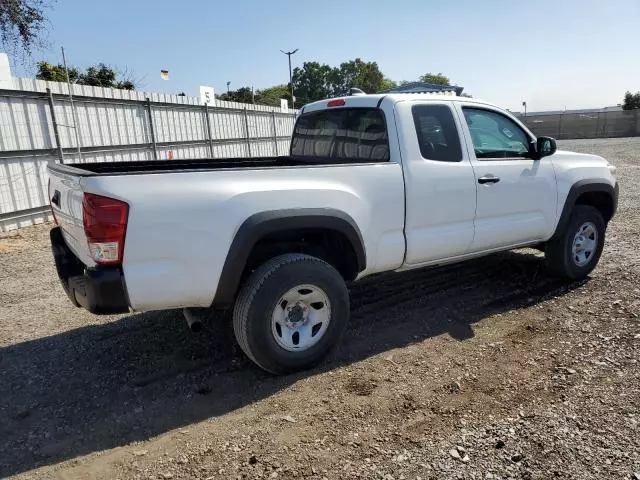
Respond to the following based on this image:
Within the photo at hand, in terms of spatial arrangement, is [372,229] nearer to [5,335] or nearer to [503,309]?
[503,309]

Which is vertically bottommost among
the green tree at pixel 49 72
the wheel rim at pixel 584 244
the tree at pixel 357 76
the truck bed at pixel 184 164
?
the wheel rim at pixel 584 244

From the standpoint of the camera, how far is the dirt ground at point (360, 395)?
263cm

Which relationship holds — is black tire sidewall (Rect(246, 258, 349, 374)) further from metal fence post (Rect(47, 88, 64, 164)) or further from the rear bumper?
metal fence post (Rect(47, 88, 64, 164))

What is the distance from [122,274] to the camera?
286 cm

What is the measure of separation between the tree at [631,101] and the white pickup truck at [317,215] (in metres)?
50.9

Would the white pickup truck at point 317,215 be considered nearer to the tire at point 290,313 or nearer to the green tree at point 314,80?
the tire at point 290,313

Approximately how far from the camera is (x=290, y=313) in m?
3.48

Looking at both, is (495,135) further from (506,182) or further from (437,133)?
(437,133)

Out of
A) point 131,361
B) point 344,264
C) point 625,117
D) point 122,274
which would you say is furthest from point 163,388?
point 625,117

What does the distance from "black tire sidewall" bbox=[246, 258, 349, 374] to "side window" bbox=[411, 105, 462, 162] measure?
4.50 ft

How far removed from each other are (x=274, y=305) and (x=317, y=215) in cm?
68

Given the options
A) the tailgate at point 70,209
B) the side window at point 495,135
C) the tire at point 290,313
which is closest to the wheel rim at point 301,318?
the tire at point 290,313

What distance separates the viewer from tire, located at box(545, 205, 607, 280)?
509 cm

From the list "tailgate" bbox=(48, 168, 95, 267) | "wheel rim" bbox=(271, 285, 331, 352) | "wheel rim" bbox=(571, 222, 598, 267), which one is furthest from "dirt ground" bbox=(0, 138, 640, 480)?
"tailgate" bbox=(48, 168, 95, 267)
